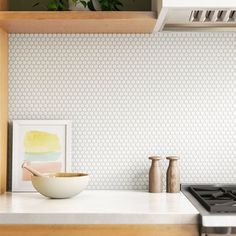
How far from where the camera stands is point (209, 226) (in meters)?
1.99

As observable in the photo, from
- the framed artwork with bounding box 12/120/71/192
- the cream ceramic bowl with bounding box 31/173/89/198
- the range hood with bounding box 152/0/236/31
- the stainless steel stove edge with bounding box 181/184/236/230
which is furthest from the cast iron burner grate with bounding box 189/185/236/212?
the range hood with bounding box 152/0/236/31

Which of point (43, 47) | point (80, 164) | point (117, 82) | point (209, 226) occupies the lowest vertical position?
point (209, 226)

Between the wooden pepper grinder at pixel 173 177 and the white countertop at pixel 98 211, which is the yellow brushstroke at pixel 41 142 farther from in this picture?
the wooden pepper grinder at pixel 173 177

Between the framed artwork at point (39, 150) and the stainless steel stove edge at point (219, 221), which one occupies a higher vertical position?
the framed artwork at point (39, 150)

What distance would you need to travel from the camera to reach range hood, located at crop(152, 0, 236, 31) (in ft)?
7.22

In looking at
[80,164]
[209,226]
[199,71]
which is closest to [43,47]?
[80,164]

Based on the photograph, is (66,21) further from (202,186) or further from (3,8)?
(202,186)

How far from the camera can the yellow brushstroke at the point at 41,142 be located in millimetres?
2641

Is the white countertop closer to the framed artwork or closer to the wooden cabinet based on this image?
the wooden cabinet

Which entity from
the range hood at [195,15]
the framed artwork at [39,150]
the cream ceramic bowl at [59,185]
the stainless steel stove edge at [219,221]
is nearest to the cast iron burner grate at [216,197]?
the stainless steel stove edge at [219,221]

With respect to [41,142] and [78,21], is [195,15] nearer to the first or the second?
[78,21]

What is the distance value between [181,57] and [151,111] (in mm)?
302

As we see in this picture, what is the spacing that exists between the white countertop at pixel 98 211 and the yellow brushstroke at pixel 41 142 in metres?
0.33

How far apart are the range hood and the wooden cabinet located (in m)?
0.86
